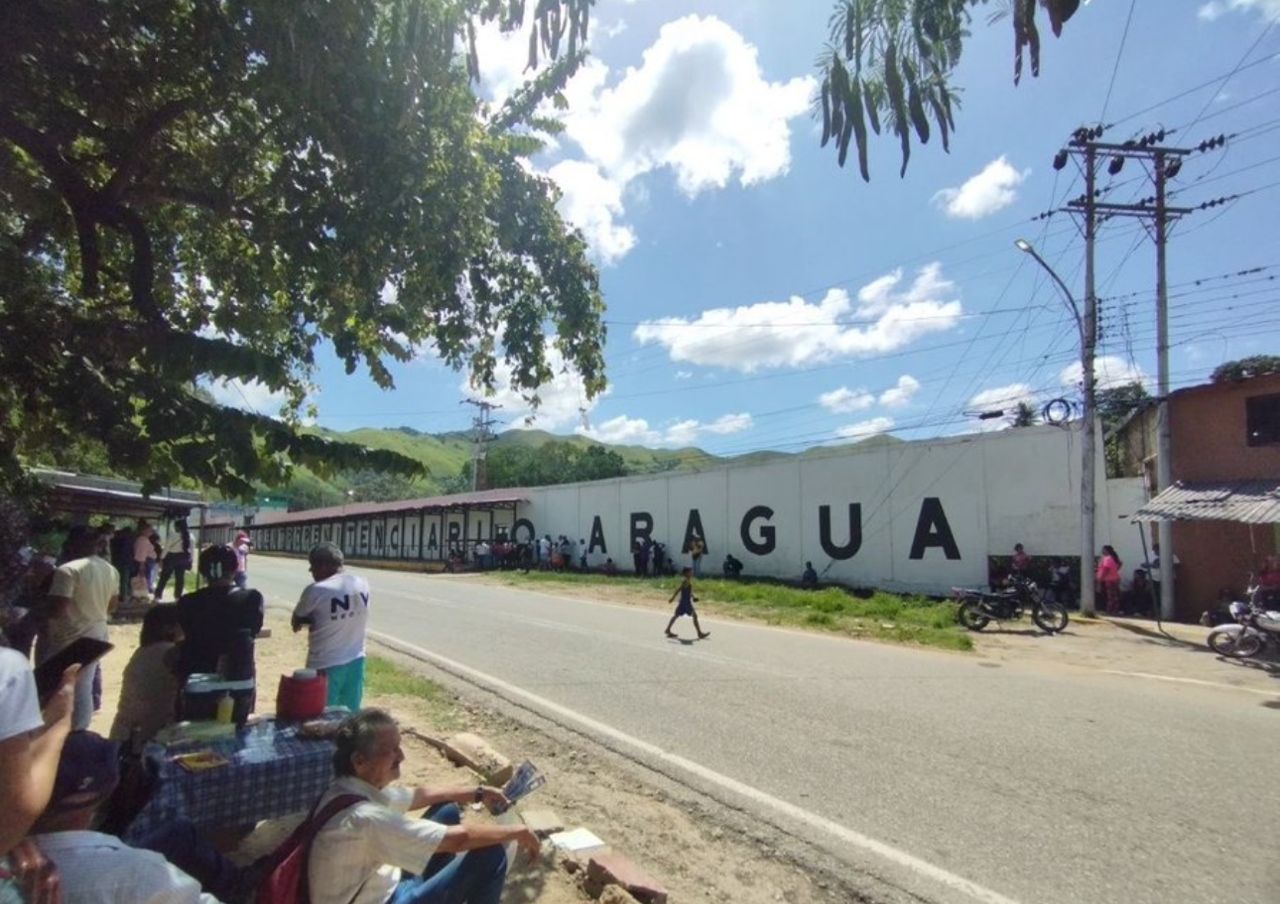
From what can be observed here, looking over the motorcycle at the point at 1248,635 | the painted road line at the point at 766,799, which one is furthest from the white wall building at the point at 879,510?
the painted road line at the point at 766,799

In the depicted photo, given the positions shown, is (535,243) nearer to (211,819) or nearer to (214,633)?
(214,633)

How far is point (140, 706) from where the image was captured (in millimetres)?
4898

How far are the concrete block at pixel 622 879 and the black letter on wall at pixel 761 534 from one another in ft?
81.2

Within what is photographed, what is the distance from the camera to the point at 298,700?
464 cm

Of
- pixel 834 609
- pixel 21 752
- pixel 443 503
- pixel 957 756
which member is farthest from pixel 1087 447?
pixel 443 503

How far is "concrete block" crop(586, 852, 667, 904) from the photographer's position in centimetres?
386

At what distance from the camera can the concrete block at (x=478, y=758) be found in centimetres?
563

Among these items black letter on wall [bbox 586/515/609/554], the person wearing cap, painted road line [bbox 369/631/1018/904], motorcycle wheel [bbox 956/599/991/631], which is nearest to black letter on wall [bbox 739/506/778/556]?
black letter on wall [bbox 586/515/609/554]

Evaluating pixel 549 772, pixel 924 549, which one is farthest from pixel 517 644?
pixel 924 549

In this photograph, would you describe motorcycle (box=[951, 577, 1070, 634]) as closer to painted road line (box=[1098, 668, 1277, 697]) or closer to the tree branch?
painted road line (box=[1098, 668, 1277, 697])

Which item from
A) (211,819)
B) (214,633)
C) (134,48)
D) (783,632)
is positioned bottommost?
(783,632)

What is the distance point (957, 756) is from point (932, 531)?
718 inches

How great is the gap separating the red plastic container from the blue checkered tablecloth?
207 mm

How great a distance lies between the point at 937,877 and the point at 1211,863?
156cm
